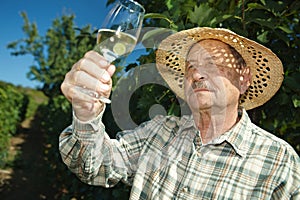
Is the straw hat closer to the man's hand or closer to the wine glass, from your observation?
the wine glass

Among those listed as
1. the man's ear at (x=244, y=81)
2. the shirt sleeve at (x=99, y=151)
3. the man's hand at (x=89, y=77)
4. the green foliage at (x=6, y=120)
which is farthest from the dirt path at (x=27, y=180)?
the man's hand at (x=89, y=77)

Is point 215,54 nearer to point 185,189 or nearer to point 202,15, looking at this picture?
point 202,15

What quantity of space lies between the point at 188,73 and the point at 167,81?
31 cm

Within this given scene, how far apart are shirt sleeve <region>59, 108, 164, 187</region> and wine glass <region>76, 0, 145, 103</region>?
383mm

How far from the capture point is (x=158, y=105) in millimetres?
2043

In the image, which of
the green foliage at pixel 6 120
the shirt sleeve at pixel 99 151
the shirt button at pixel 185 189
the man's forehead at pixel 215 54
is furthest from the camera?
the green foliage at pixel 6 120

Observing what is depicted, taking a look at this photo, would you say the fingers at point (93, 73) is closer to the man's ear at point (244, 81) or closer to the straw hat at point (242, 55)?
the straw hat at point (242, 55)

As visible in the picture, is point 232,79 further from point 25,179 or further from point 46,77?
point 46,77

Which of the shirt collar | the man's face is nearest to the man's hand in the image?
the man's face

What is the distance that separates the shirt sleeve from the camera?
141 cm

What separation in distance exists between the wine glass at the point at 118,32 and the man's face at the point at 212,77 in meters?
0.57

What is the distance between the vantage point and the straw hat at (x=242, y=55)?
1.65 m

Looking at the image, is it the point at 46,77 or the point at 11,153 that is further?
the point at 46,77

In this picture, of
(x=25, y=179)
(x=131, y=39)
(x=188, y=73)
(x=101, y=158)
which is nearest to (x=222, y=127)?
(x=188, y=73)
